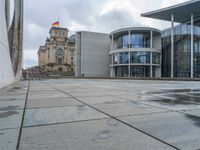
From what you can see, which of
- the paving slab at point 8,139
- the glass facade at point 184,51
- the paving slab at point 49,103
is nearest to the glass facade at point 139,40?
the glass facade at point 184,51

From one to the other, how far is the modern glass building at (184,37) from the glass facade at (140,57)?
618 centimetres

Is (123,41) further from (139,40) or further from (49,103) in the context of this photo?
(49,103)

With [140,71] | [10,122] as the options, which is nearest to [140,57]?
[140,71]

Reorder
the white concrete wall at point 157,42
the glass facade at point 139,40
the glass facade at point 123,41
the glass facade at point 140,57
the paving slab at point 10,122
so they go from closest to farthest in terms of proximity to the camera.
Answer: the paving slab at point 10,122
the glass facade at point 140,57
the glass facade at point 139,40
the white concrete wall at point 157,42
the glass facade at point 123,41

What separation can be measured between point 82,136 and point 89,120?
0.91 m

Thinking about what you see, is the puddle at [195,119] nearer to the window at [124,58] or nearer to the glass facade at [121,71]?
the window at [124,58]

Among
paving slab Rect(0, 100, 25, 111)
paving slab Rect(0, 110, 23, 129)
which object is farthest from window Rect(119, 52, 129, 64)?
paving slab Rect(0, 110, 23, 129)

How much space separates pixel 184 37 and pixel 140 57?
11.0m

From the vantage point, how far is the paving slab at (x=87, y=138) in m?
2.34

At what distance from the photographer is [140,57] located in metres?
47.2

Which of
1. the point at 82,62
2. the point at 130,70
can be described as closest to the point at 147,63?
the point at 130,70

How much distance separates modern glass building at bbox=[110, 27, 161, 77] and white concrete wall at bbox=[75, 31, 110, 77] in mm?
9286

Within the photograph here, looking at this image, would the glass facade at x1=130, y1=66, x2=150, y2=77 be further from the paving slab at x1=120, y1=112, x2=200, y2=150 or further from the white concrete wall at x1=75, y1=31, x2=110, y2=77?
the paving slab at x1=120, y1=112, x2=200, y2=150

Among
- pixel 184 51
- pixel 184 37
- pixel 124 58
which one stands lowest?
pixel 124 58
